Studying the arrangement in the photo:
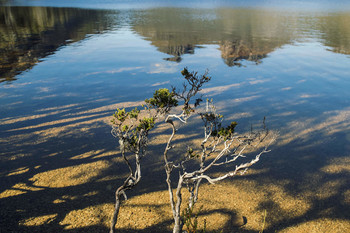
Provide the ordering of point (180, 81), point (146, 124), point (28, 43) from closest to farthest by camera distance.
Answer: point (146, 124) → point (180, 81) → point (28, 43)

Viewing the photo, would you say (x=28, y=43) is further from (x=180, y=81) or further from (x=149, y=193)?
(x=149, y=193)

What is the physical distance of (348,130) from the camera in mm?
15914

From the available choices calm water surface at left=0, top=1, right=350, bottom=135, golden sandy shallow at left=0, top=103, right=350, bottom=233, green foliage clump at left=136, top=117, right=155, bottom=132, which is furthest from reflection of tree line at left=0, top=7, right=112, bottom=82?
green foliage clump at left=136, top=117, right=155, bottom=132

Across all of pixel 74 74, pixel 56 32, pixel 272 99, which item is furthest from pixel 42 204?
pixel 56 32

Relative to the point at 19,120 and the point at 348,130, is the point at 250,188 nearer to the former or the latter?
the point at 348,130

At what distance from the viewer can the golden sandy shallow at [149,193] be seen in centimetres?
930

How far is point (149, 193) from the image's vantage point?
10805mm

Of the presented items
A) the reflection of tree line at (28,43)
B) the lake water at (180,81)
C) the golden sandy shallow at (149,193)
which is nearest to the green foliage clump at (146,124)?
the golden sandy shallow at (149,193)

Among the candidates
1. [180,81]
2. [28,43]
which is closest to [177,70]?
[180,81]

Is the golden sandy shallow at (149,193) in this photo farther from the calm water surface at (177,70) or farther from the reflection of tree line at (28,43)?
the reflection of tree line at (28,43)

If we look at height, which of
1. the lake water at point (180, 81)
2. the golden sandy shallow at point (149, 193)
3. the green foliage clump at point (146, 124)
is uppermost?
the green foliage clump at point (146, 124)

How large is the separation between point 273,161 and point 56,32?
184 feet

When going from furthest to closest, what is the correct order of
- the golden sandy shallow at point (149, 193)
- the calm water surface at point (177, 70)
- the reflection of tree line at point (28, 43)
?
1. the reflection of tree line at point (28, 43)
2. the calm water surface at point (177, 70)
3. the golden sandy shallow at point (149, 193)

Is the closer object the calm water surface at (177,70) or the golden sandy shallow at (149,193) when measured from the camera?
the golden sandy shallow at (149,193)
